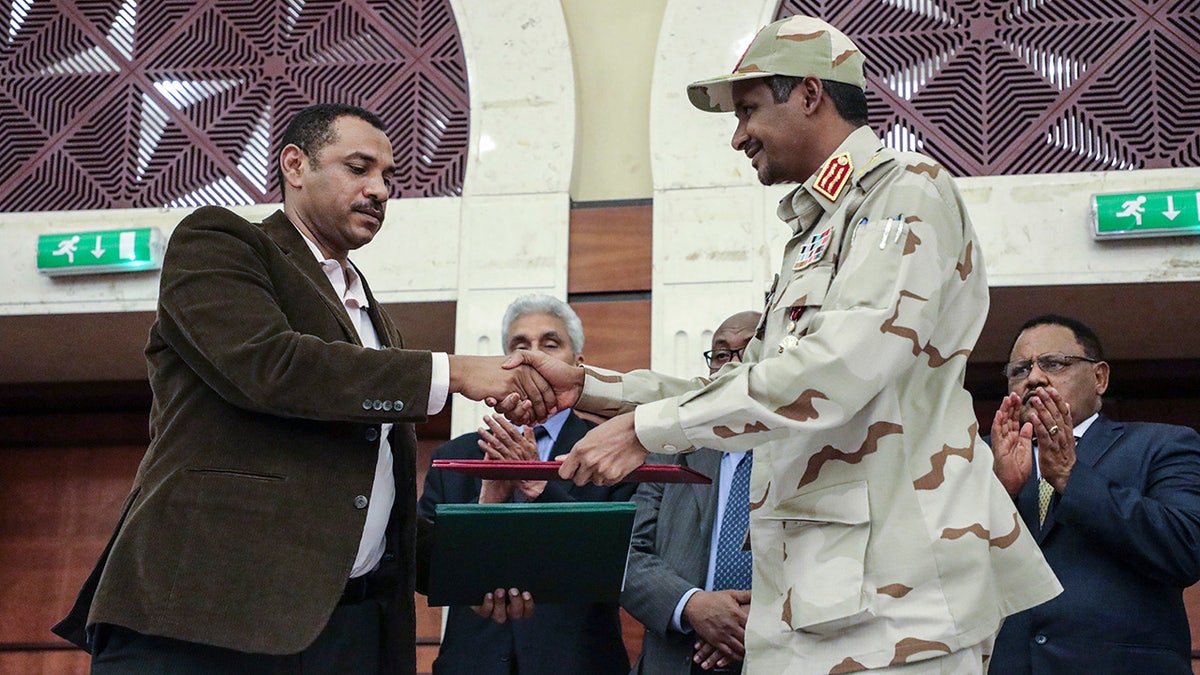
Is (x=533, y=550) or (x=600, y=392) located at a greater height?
(x=600, y=392)

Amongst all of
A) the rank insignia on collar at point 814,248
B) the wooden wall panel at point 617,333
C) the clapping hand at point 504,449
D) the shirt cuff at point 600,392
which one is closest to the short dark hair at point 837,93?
the rank insignia on collar at point 814,248

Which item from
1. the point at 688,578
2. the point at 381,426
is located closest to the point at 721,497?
the point at 688,578

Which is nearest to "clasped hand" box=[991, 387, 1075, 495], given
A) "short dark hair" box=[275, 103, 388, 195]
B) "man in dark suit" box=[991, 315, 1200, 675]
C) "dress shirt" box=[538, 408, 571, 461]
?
"man in dark suit" box=[991, 315, 1200, 675]

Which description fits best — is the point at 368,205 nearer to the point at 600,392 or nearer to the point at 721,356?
the point at 600,392

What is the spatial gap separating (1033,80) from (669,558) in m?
2.67

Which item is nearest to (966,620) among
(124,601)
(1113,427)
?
(124,601)

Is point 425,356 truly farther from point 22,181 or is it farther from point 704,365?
point 22,181

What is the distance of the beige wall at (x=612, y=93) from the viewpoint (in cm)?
554

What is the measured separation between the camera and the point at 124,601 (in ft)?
7.86

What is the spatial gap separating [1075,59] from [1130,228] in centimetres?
82

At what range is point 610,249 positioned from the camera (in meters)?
5.34

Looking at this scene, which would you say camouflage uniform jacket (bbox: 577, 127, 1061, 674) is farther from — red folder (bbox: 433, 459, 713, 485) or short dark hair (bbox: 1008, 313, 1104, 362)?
short dark hair (bbox: 1008, 313, 1104, 362)

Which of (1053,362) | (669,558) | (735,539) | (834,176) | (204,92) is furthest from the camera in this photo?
(204,92)

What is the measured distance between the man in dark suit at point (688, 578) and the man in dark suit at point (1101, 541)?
2.41ft
